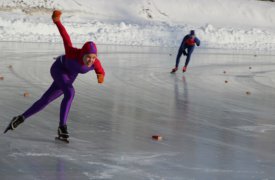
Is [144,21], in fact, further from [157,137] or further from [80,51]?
[80,51]

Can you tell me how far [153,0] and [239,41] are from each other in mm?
10331

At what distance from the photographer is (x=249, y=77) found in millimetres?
14305

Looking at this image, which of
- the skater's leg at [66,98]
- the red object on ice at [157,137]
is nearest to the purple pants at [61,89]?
the skater's leg at [66,98]

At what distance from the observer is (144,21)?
122ft

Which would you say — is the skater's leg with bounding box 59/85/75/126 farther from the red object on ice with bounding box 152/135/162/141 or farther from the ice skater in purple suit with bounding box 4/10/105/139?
the red object on ice with bounding box 152/135/162/141

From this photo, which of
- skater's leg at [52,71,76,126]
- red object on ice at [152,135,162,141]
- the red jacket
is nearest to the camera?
the red jacket

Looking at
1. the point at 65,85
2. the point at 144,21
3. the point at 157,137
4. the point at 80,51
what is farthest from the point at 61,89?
the point at 144,21

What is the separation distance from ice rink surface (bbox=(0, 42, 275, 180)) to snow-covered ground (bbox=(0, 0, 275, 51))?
14719 mm

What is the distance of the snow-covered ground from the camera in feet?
91.3

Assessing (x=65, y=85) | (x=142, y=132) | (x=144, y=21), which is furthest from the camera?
(x=144, y=21)

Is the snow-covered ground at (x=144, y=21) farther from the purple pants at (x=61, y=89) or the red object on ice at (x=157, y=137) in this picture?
the red object on ice at (x=157, y=137)

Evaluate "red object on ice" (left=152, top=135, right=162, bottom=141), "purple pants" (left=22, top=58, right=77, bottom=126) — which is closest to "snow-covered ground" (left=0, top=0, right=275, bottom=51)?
"purple pants" (left=22, top=58, right=77, bottom=126)

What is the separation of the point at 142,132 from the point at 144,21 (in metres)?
31.2

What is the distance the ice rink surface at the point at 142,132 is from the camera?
4699 mm
